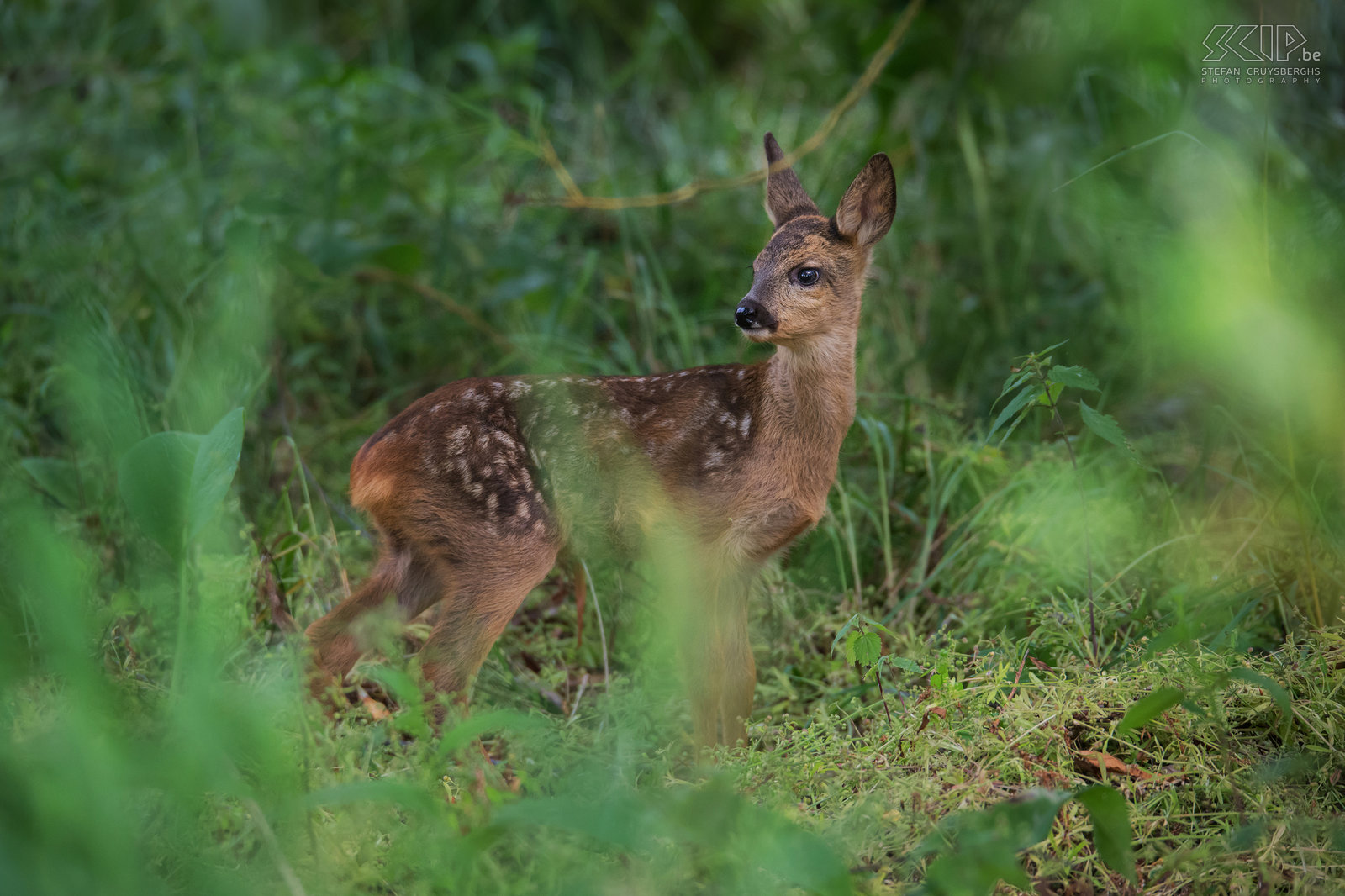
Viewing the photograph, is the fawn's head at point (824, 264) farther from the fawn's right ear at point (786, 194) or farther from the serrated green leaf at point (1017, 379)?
the serrated green leaf at point (1017, 379)

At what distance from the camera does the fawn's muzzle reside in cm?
346

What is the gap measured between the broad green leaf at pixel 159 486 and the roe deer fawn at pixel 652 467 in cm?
59

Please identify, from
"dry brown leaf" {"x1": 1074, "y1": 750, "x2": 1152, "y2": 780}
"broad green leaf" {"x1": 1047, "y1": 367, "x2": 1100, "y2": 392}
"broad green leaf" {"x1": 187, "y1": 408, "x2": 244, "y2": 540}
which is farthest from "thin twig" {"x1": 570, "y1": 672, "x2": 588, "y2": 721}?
"broad green leaf" {"x1": 1047, "y1": 367, "x2": 1100, "y2": 392}

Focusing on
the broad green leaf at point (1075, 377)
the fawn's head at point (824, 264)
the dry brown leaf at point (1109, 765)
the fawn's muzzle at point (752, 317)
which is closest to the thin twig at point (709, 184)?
the fawn's head at point (824, 264)

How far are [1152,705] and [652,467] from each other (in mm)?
1620

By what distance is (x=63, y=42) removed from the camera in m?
6.64

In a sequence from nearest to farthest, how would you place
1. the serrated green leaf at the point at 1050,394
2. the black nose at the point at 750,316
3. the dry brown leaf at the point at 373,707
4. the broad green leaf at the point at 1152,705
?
the broad green leaf at the point at 1152,705, the serrated green leaf at the point at 1050,394, the dry brown leaf at the point at 373,707, the black nose at the point at 750,316

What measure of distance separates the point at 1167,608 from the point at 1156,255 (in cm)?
111

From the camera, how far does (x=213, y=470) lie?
9.57ft

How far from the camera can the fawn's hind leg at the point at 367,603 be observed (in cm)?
344

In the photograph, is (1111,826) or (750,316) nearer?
(1111,826)

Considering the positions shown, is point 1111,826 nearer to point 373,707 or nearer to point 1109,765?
point 1109,765

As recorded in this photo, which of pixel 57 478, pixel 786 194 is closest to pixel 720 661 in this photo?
pixel 786 194

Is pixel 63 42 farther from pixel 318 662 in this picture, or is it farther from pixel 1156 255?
pixel 1156 255
